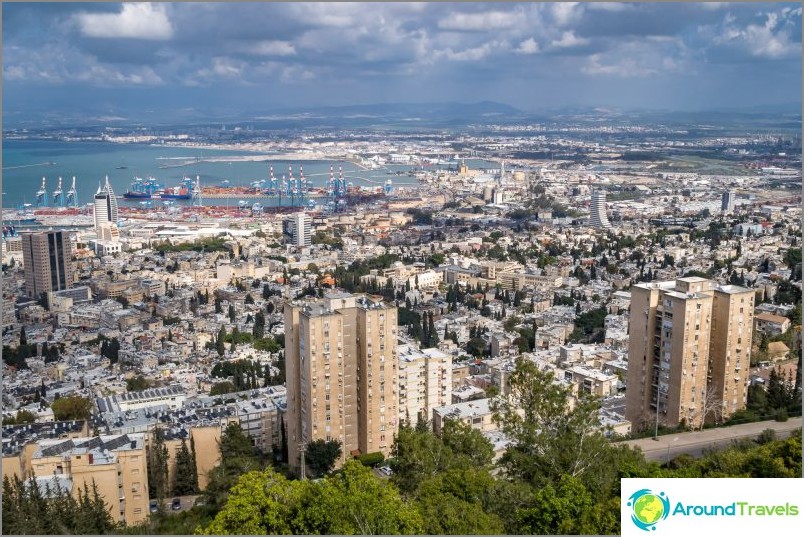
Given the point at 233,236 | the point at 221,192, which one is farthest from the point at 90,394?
the point at 221,192

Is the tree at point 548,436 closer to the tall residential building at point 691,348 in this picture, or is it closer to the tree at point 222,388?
the tall residential building at point 691,348

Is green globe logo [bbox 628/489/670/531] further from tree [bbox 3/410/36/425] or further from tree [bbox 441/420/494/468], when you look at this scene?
tree [bbox 3/410/36/425]

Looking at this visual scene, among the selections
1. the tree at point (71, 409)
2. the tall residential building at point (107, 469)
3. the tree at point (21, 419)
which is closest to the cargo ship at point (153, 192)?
the tree at point (71, 409)

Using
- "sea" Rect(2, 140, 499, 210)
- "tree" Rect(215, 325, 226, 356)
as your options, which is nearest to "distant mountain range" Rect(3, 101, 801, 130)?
"sea" Rect(2, 140, 499, 210)

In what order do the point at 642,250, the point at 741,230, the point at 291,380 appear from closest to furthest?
the point at 291,380, the point at 642,250, the point at 741,230

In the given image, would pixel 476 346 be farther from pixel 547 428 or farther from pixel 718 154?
pixel 718 154
